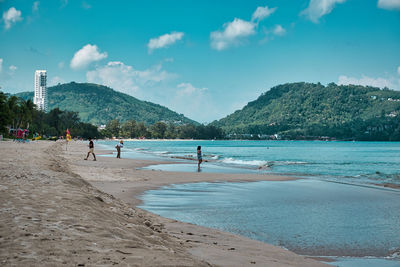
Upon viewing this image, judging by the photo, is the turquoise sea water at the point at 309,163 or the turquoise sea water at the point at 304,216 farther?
the turquoise sea water at the point at 309,163

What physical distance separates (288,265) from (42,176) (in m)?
7.69

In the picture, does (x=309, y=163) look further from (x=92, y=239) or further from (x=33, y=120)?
(x=33, y=120)

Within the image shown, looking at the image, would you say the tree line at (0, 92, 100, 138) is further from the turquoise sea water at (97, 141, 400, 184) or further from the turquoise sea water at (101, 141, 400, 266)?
the turquoise sea water at (101, 141, 400, 266)

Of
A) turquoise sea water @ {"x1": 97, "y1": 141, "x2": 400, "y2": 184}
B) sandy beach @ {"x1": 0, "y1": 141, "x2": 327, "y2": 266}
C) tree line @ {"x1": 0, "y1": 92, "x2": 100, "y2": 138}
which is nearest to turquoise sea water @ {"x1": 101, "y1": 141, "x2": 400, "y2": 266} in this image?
sandy beach @ {"x1": 0, "y1": 141, "x2": 327, "y2": 266}

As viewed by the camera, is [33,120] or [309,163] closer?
[309,163]

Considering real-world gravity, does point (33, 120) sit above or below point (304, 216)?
above

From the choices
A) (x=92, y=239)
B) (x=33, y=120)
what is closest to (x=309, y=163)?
(x=92, y=239)

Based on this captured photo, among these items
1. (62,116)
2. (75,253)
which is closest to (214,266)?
(75,253)

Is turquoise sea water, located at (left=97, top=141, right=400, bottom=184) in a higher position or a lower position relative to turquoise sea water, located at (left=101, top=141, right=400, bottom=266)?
lower

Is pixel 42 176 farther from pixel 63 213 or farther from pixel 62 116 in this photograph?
pixel 62 116

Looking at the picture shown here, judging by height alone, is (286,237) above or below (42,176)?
below

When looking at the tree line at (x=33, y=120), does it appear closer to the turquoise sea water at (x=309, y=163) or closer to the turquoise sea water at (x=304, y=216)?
the turquoise sea water at (x=309, y=163)

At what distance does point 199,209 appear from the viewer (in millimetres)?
11500

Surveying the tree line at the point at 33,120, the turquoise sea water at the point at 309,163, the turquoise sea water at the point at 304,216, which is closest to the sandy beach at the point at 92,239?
the turquoise sea water at the point at 304,216
